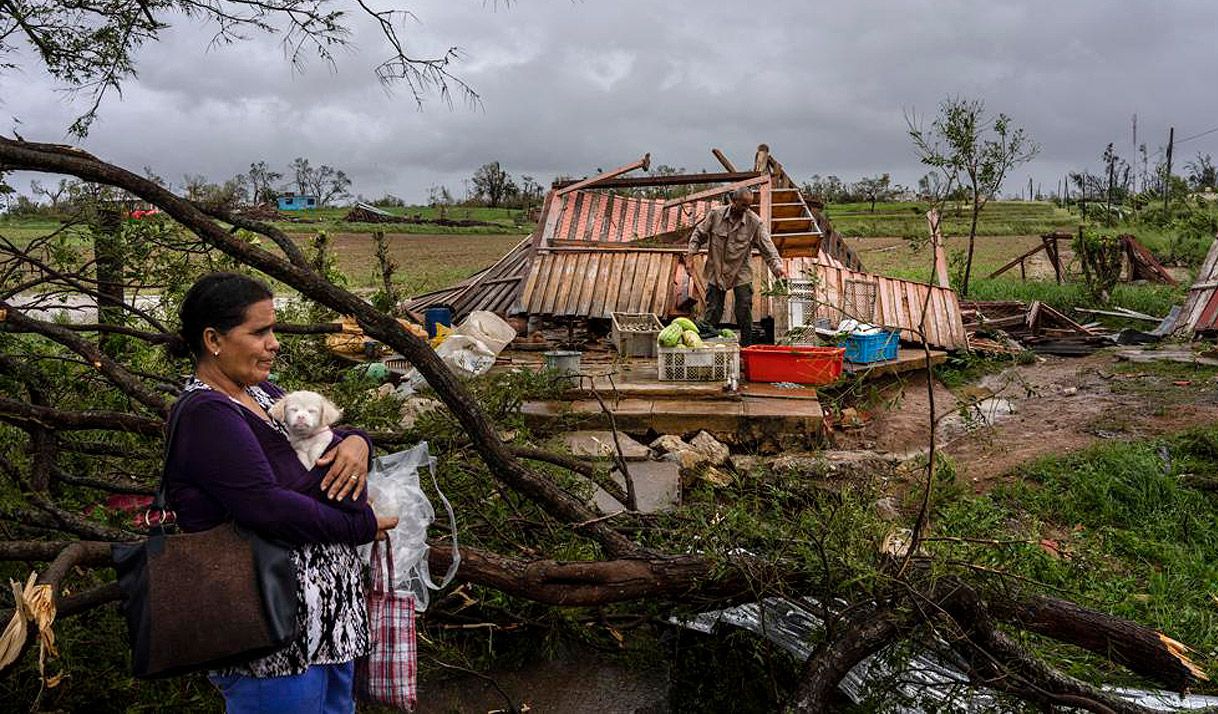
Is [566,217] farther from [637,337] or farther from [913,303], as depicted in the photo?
[913,303]

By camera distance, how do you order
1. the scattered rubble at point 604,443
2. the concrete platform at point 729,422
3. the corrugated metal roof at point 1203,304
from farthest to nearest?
the corrugated metal roof at point 1203,304, the concrete platform at point 729,422, the scattered rubble at point 604,443

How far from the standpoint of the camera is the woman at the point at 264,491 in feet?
6.21

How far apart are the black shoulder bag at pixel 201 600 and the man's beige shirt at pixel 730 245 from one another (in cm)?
798

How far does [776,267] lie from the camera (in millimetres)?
9000

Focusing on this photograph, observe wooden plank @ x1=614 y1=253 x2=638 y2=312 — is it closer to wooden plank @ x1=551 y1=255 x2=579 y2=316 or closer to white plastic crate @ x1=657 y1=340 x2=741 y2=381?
wooden plank @ x1=551 y1=255 x2=579 y2=316

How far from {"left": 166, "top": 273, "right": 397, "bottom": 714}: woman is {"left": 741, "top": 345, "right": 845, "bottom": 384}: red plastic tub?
6431 mm

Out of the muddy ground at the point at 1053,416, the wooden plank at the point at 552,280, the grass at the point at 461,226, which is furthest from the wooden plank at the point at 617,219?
the grass at the point at 461,226

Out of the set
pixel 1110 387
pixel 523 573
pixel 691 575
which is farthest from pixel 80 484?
pixel 1110 387

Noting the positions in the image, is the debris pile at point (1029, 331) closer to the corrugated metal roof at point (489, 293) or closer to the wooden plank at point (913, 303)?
the wooden plank at point (913, 303)

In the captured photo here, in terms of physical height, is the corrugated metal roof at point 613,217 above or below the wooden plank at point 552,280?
above

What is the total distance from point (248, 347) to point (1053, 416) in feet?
26.9

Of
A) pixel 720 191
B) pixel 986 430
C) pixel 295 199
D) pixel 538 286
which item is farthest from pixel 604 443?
pixel 720 191

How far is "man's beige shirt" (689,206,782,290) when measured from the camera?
9.52 meters

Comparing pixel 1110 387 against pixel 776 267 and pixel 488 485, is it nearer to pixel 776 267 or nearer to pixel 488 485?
pixel 776 267
